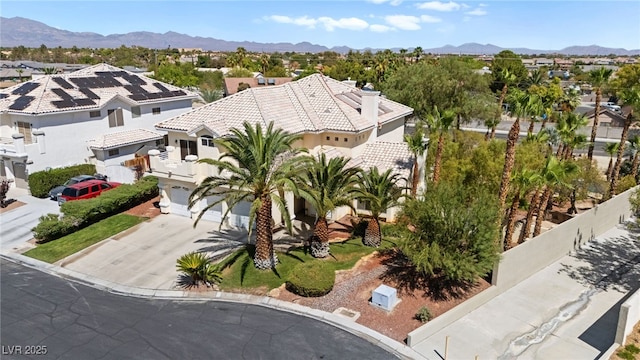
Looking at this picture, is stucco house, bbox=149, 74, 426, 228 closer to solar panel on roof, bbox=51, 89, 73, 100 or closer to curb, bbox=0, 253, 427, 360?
curb, bbox=0, 253, 427, 360

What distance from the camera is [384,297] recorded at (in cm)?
1888

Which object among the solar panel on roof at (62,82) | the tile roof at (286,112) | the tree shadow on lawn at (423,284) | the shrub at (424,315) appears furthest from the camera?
the solar panel on roof at (62,82)

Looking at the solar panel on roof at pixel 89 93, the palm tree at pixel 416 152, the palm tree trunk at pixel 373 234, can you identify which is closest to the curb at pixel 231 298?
the palm tree trunk at pixel 373 234

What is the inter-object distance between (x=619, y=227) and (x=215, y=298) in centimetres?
2672

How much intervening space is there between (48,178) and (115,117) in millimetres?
8868

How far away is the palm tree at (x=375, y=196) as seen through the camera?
78.6 feet

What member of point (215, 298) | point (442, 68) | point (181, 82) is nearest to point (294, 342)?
point (215, 298)

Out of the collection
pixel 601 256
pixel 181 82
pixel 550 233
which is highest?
pixel 181 82

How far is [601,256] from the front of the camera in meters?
26.0

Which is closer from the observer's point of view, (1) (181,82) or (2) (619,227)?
(2) (619,227)

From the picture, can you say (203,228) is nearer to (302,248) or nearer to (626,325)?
(302,248)

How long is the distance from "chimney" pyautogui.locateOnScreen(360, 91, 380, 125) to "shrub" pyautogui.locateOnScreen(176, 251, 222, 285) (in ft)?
55.0

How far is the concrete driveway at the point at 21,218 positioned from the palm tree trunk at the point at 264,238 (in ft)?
45.2

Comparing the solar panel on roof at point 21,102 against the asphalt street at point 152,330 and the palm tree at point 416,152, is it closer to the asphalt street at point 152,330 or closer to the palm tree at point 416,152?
the asphalt street at point 152,330
